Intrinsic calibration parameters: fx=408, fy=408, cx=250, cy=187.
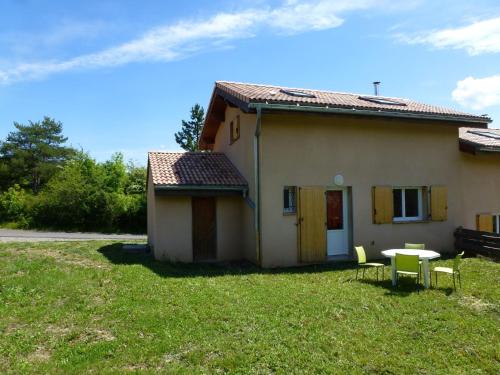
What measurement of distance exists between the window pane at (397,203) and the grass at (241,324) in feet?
11.2

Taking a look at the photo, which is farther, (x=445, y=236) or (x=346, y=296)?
(x=445, y=236)

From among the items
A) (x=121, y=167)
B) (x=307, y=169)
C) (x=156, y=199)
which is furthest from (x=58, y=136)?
(x=307, y=169)

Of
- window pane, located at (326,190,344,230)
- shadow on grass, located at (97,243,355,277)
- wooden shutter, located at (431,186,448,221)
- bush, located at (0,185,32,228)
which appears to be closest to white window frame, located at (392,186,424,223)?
wooden shutter, located at (431,186,448,221)

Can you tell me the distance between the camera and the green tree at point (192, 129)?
53781 millimetres

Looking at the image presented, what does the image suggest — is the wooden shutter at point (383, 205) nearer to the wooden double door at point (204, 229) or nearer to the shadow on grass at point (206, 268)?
the shadow on grass at point (206, 268)

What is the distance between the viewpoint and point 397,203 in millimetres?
12836

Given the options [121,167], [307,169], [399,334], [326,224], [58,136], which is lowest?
[399,334]

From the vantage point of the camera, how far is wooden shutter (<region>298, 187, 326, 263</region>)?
11.3 meters

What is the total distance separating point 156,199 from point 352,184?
5833 mm

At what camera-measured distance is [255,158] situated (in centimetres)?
1105

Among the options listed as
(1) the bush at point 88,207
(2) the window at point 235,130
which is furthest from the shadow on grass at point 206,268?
(1) the bush at point 88,207

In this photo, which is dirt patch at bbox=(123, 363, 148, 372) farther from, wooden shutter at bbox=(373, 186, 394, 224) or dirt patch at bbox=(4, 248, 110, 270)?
wooden shutter at bbox=(373, 186, 394, 224)

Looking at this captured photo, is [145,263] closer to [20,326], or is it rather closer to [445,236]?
[20,326]

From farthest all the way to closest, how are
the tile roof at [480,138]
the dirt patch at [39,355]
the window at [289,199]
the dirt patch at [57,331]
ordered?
1. the tile roof at [480,138]
2. the window at [289,199]
3. the dirt patch at [57,331]
4. the dirt patch at [39,355]
